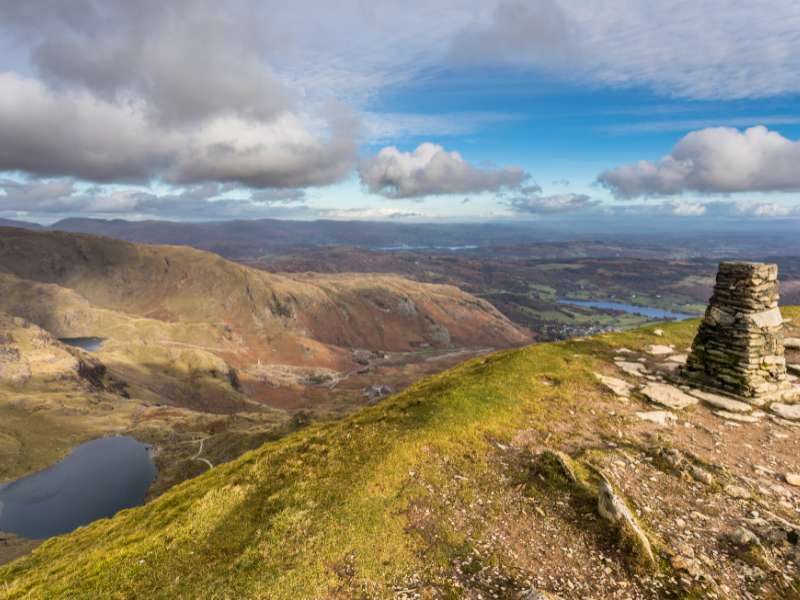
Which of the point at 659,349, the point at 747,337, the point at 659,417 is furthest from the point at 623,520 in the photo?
the point at 659,349

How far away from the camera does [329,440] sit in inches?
750

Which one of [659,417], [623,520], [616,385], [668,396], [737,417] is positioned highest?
[623,520]

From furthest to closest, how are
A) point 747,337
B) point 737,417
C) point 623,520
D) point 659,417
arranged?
point 747,337 < point 737,417 < point 659,417 < point 623,520

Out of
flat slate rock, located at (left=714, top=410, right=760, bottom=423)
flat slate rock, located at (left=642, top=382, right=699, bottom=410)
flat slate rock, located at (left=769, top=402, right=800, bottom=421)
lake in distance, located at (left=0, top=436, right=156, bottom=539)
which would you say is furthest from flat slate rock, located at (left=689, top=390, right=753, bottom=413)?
lake in distance, located at (left=0, top=436, right=156, bottom=539)

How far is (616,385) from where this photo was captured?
2359 cm

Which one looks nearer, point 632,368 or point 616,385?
point 616,385

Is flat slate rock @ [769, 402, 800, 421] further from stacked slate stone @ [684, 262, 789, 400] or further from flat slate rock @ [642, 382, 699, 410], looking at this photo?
flat slate rock @ [642, 382, 699, 410]

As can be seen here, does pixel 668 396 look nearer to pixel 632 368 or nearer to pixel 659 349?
pixel 632 368

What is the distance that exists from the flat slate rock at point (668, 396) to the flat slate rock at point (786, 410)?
3537 mm

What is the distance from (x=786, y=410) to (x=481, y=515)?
1886 cm

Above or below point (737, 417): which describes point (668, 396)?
above

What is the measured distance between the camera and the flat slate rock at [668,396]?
21.3 metres

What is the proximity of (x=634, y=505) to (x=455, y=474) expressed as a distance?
241 inches

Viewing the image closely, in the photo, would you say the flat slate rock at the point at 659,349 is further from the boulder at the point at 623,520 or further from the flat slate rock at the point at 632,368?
the boulder at the point at 623,520
